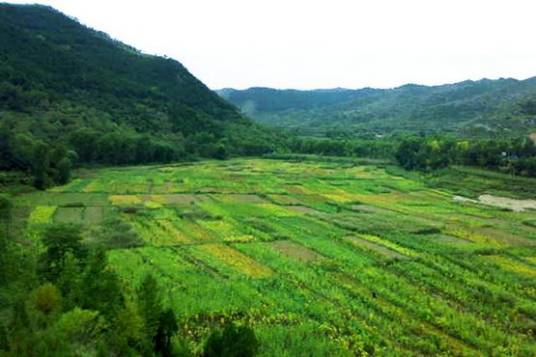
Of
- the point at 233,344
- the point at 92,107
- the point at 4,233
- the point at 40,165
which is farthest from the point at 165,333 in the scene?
the point at 92,107

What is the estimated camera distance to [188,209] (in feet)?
175

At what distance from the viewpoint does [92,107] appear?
114 m

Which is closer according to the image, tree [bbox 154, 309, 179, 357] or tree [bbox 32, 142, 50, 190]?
tree [bbox 154, 309, 179, 357]

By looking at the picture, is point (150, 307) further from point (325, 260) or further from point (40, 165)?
point (40, 165)

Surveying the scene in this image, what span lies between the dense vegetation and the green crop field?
17093 millimetres

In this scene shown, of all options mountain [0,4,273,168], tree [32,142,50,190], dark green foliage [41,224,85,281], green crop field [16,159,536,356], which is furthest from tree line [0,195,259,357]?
mountain [0,4,273,168]

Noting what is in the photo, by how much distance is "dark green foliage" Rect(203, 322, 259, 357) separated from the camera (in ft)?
62.8

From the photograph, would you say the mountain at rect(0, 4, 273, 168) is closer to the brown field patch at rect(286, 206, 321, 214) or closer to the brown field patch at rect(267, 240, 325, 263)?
the brown field patch at rect(286, 206, 321, 214)

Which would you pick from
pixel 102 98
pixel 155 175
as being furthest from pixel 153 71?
pixel 155 175

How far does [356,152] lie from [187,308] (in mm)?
107657

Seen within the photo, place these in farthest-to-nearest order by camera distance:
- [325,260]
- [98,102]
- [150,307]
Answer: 1. [98,102]
2. [325,260]
3. [150,307]

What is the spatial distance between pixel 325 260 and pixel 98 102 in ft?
319

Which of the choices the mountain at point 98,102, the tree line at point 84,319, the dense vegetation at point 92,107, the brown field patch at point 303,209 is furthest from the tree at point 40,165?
the tree line at point 84,319

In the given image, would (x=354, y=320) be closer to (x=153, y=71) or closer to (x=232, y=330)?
(x=232, y=330)
